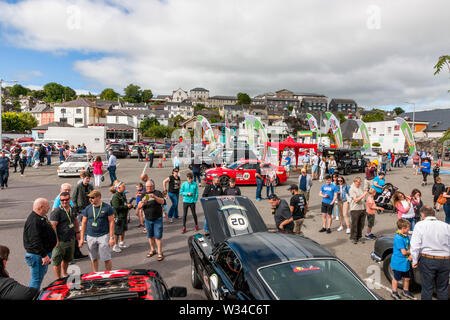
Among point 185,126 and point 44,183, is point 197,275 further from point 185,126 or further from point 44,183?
point 185,126

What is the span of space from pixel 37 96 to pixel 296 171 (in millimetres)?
178564

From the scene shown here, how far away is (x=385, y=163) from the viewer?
21.7m

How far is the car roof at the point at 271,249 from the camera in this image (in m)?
3.34

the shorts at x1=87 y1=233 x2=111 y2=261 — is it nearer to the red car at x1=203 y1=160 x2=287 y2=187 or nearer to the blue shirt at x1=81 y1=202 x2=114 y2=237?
the blue shirt at x1=81 y1=202 x2=114 y2=237

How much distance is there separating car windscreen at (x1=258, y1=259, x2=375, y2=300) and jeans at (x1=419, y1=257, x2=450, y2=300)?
5.64 ft

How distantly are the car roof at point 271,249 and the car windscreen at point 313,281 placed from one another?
0.10 m

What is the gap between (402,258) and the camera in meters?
4.59

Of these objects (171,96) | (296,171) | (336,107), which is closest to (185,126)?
(296,171)

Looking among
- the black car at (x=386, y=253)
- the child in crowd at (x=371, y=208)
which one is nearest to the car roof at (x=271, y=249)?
the black car at (x=386, y=253)

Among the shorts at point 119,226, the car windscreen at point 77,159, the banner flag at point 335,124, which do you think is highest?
the banner flag at point 335,124

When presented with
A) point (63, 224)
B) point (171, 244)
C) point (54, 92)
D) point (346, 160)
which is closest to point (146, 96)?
point (54, 92)

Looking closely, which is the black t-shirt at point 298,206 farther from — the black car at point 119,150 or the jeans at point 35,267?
the black car at point 119,150

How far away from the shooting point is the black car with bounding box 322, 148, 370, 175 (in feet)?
69.4

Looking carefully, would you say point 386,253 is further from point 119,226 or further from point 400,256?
point 119,226
